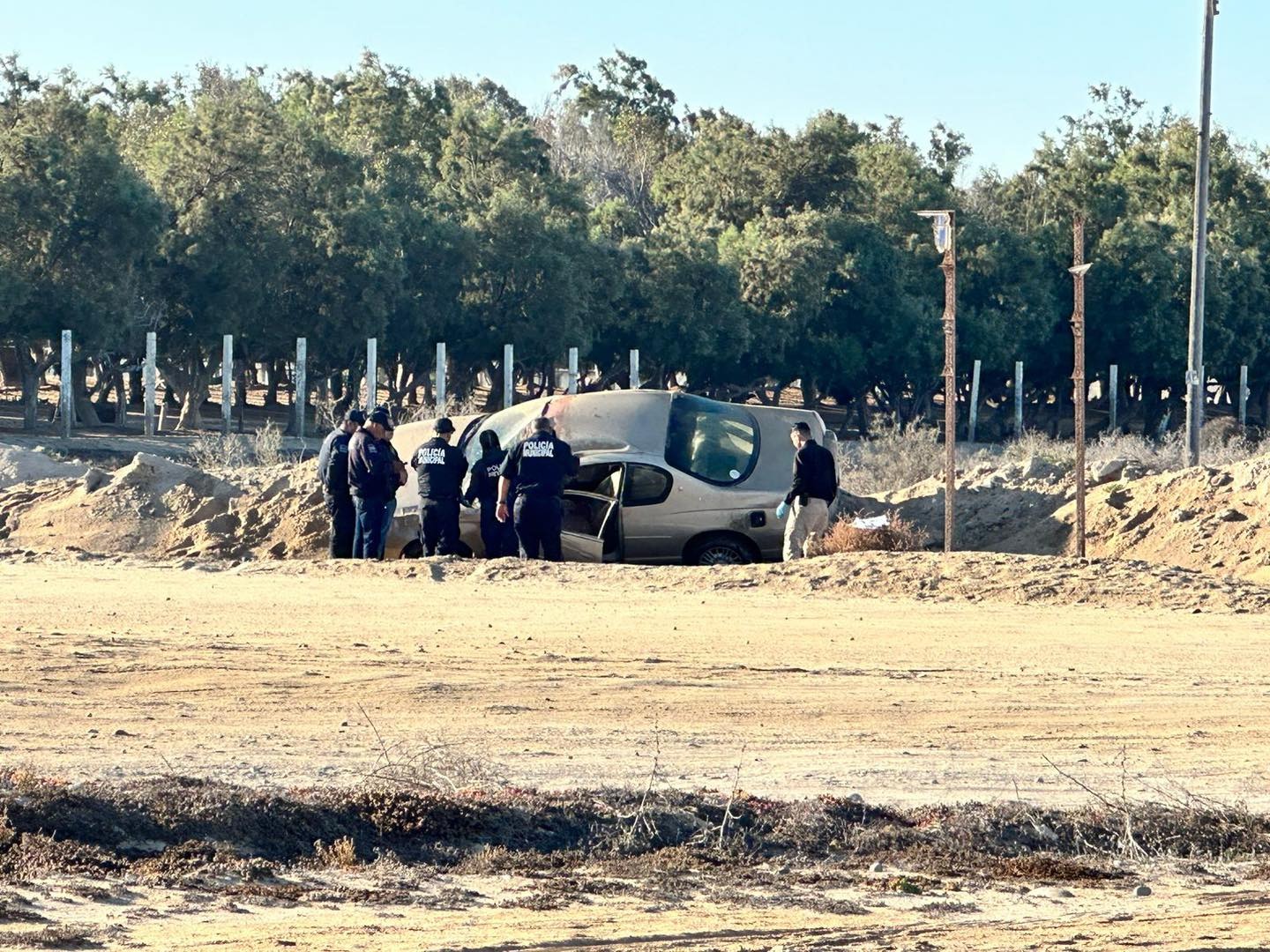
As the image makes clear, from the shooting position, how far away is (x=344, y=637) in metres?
14.1

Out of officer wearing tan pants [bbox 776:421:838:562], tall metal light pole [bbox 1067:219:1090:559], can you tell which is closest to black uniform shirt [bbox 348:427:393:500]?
officer wearing tan pants [bbox 776:421:838:562]

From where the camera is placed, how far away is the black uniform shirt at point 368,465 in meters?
18.2

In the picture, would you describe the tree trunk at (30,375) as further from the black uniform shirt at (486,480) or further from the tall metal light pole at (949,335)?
the tall metal light pole at (949,335)

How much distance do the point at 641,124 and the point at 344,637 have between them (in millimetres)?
77713

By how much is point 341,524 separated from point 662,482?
3276 millimetres

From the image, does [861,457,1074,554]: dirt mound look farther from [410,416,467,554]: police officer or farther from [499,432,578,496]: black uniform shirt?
[410,416,467,554]: police officer

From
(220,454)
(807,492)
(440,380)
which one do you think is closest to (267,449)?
(220,454)

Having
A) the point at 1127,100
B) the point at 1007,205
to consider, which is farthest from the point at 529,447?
the point at 1127,100

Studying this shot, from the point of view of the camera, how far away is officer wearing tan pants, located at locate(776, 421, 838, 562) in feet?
59.7

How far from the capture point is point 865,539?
20047 mm

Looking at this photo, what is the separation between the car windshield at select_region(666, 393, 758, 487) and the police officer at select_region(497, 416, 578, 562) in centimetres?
127

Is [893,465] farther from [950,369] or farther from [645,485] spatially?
[645,485]

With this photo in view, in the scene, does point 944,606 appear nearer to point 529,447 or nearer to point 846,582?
point 846,582

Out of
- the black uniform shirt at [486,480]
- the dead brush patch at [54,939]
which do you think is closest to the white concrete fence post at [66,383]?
the black uniform shirt at [486,480]
